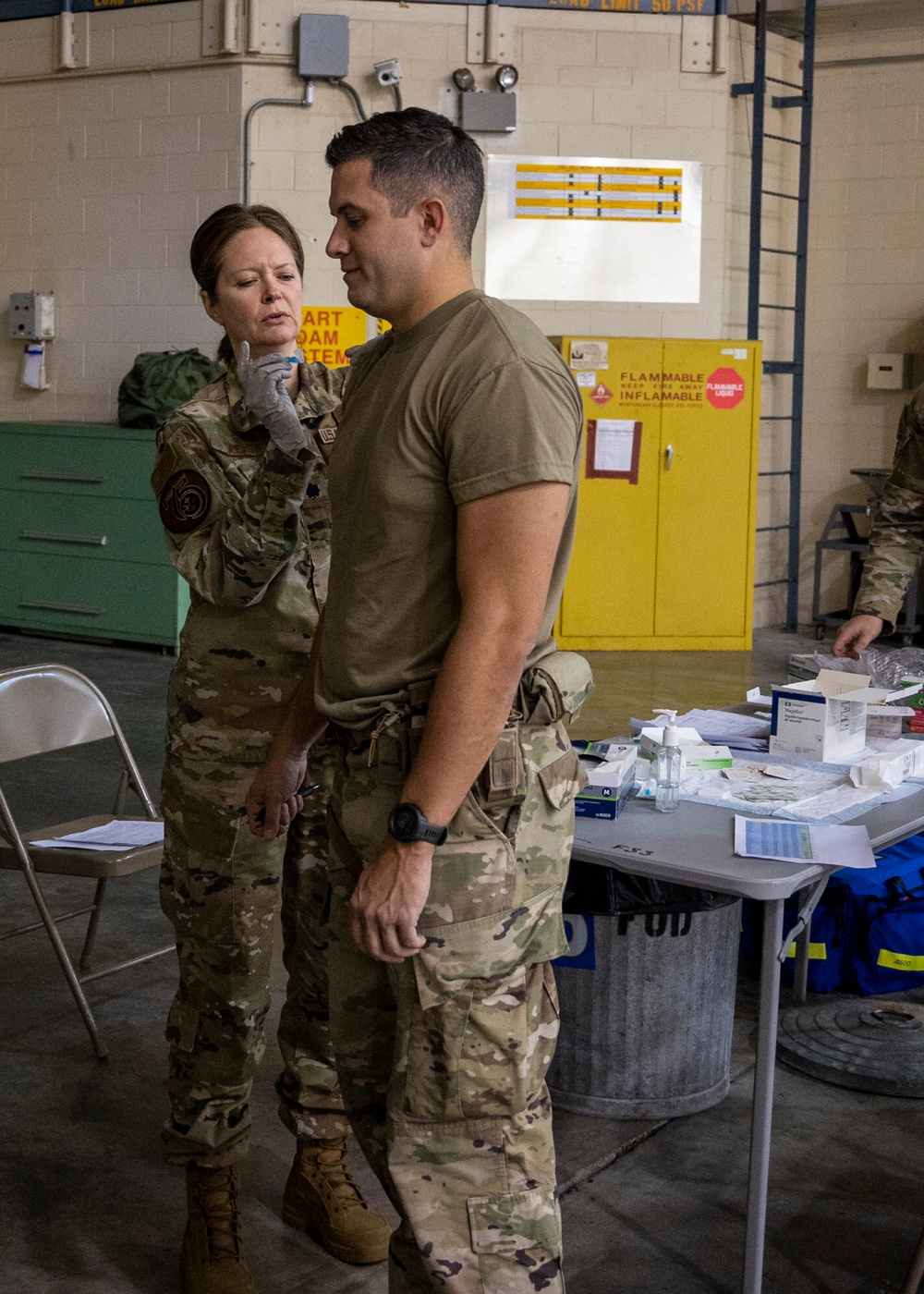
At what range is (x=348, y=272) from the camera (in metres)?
1.57

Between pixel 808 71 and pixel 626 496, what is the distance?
2801 millimetres

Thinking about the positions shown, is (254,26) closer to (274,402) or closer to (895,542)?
(895,542)

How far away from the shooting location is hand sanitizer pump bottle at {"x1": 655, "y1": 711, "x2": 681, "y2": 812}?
7.80ft

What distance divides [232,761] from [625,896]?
0.89m

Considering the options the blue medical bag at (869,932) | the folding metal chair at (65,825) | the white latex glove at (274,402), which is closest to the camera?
the white latex glove at (274,402)

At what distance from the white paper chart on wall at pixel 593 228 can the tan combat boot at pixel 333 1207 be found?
620 cm

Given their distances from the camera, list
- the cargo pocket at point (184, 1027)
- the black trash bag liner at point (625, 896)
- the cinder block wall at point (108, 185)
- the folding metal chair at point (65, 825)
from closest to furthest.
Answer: the cargo pocket at point (184, 1027), the black trash bag liner at point (625, 896), the folding metal chair at point (65, 825), the cinder block wall at point (108, 185)

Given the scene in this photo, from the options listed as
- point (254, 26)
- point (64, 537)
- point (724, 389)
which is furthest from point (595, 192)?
point (64, 537)

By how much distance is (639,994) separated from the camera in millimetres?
2670

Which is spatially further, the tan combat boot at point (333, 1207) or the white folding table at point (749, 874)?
the tan combat boot at point (333, 1207)

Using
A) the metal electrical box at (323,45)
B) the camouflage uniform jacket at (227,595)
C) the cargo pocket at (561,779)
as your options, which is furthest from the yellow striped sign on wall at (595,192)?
the cargo pocket at (561,779)

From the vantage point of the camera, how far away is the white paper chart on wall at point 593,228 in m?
7.84

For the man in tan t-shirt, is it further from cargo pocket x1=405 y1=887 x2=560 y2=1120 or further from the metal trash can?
the metal trash can

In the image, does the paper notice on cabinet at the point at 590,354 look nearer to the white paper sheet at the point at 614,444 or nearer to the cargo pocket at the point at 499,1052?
the white paper sheet at the point at 614,444
